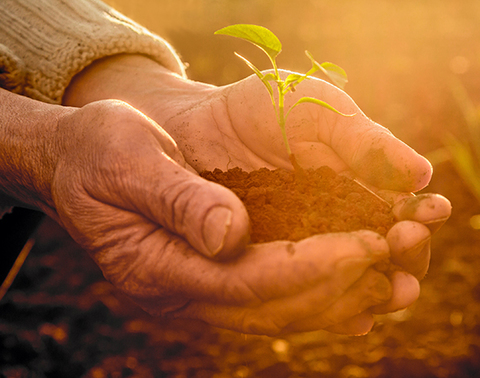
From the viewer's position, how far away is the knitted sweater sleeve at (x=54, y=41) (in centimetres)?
126

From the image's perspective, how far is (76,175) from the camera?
82cm

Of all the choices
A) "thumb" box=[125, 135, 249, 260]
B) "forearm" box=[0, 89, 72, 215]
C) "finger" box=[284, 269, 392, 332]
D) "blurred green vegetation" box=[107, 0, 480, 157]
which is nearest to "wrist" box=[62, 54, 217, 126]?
"forearm" box=[0, 89, 72, 215]

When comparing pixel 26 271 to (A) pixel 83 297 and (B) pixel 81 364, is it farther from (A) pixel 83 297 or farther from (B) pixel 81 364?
(B) pixel 81 364

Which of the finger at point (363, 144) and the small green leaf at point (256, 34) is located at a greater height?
the small green leaf at point (256, 34)

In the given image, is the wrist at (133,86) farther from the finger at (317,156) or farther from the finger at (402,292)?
the finger at (402,292)

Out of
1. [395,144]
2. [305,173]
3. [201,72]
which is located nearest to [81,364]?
[305,173]

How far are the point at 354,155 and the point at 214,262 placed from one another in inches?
19.4

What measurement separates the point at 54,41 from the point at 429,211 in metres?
1.28

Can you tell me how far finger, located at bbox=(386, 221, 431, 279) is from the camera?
74 cm

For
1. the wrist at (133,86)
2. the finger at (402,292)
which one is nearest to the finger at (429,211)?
the finger at (402,292)

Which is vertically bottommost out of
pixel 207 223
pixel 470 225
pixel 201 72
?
pixel 470 225

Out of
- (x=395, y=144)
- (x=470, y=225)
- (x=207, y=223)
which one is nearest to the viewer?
(x=207, y=223)

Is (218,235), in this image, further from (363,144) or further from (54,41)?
(54,41)

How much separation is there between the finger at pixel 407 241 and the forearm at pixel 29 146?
76 cm
